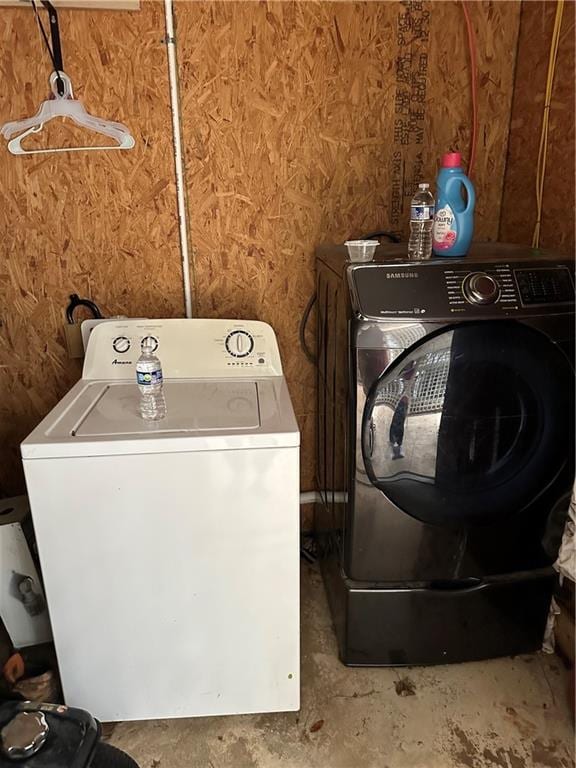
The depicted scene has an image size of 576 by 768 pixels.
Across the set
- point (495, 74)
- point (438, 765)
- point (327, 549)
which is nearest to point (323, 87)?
point (495, 74)

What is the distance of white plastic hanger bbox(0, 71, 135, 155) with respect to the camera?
1584mm

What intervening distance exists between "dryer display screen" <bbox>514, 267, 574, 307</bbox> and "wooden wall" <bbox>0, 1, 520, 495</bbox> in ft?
2.16

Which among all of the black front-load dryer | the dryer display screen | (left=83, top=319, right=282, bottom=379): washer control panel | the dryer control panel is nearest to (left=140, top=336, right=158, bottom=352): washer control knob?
(left=83, top=319, right=282, bottom=379): washer control panel

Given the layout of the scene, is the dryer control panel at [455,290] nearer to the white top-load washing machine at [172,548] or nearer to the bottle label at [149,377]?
the white top-load washing machine at [172,548]

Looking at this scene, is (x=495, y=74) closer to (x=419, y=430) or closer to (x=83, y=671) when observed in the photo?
(x=419, y=430)

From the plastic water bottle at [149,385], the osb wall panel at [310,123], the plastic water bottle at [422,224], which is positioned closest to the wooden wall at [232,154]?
the osb wall panel at [310,123]

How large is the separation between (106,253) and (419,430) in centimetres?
113

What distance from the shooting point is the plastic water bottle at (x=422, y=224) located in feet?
4.69

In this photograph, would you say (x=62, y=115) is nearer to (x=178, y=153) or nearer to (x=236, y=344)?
(x=178, y=153)

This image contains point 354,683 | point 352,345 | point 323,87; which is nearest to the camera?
point 352,345

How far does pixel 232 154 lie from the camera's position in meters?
1.75

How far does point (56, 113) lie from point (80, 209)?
0.91 ft

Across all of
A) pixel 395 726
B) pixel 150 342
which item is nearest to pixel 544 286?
pixel 150 342

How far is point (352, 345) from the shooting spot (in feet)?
4.25
